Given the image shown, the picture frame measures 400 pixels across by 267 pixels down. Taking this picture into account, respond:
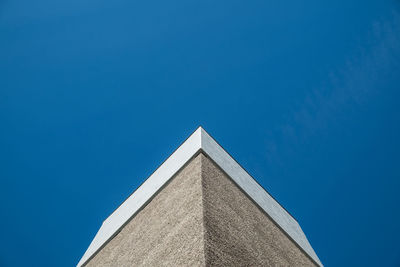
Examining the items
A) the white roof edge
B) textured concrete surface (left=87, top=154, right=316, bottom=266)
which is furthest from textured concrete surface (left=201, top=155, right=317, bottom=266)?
the white roof edge

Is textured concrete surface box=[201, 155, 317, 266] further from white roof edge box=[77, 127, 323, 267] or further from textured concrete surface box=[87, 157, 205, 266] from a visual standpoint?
white roof edge box=[77, 127, 323, 267]

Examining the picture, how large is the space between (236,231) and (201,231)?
20.0 inches

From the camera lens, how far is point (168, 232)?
7.93 ft

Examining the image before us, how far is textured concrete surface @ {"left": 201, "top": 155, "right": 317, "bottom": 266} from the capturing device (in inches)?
78.6

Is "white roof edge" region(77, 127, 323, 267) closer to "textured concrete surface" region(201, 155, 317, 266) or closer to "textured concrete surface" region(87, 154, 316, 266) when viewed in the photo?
"textured concrete surface" region(87, 154, 316, 266)

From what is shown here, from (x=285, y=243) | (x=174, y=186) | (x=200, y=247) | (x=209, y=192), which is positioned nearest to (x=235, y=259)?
(x=200, y=247)

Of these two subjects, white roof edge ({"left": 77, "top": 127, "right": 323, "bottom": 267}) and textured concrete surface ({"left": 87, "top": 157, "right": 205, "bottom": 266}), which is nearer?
textured concrete surface ({"left": 87, "top": 157, "right": 205, "bottom": 266})

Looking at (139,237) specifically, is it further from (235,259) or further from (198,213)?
(235,259)

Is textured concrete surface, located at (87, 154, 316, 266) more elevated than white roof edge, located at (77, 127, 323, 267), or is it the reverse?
white roof edge, located at (77, 127, 323, 267)

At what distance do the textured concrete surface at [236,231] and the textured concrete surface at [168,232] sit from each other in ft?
0.27

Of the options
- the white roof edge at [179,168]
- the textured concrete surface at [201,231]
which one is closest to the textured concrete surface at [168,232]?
the textured concrete surface at [201,231]

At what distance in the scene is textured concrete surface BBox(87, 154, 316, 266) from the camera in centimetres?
198

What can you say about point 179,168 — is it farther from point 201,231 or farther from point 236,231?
point 201,231

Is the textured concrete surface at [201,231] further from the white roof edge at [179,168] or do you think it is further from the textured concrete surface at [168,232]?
the white roof edge at [179,168]
